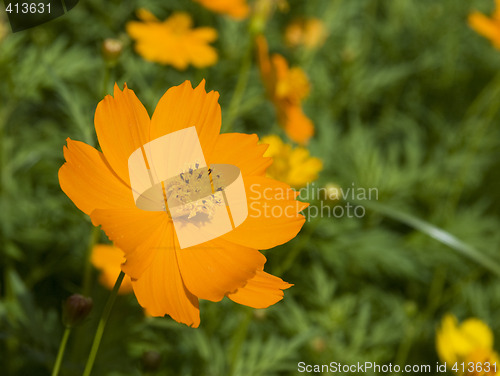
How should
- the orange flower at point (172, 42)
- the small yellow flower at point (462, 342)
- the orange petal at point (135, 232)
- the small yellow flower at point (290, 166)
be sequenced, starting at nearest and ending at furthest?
1. the orange petal at point (135, 232)
2. the small yellow flower at point (290, 166)
3. the small yellow flower at point (462, 342)
4. the orange flower at point (172, 42)

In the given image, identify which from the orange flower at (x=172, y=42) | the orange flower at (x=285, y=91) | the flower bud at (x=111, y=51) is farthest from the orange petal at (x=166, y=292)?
the orange flower at (x=172, y=42)

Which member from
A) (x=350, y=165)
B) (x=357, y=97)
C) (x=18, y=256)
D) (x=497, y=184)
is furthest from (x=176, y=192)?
(x=497, y=184)

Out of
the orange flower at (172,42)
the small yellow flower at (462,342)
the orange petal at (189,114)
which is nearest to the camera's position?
the orange petal at (189,114)

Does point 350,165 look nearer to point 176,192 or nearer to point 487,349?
point 487,349

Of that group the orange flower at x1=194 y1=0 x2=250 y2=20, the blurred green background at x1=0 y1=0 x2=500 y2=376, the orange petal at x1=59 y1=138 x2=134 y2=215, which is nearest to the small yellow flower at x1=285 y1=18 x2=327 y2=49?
the blurred green background at x1=0 y1=0 x2=500 y2=376

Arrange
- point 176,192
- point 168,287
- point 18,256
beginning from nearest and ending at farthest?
point 168,287
point 176,192
point 18,256

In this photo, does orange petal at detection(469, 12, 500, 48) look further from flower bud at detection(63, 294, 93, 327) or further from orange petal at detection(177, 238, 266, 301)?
flower bud at detection(63, 294, 93, 327)

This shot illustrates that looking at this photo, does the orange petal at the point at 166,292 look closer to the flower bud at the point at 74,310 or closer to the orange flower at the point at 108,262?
the flower bud at the point at 74,310
